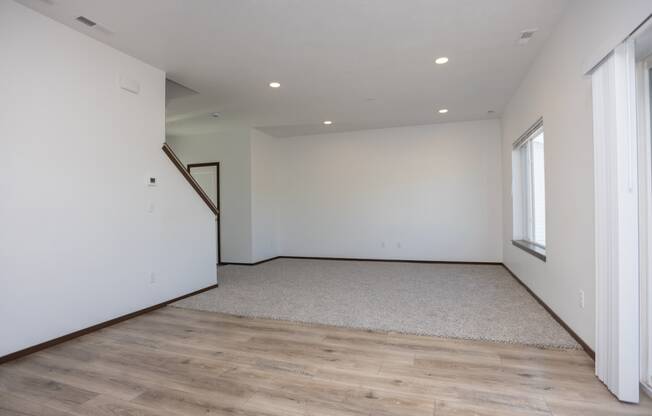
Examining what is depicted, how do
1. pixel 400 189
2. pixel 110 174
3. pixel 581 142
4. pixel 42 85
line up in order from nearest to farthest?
pixel 581 142
pixel 42 85
pixel 110 174
pixel 400 189

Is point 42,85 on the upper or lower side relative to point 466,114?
lower

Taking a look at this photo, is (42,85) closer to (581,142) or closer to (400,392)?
(400,392)

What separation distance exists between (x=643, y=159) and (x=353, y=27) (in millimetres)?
2226

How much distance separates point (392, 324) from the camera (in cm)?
293

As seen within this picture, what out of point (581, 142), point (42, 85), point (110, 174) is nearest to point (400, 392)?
point (581, 142)

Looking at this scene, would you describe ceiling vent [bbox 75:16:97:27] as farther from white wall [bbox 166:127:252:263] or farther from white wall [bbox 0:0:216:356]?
white wall [bbox 166:127:252:263]

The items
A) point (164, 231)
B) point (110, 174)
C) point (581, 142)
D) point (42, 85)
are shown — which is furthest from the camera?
point (164, 231)

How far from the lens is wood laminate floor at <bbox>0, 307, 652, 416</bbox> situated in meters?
1.71

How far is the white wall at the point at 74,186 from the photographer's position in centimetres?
236

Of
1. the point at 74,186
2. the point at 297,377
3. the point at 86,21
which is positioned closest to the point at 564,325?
the point at 297,377

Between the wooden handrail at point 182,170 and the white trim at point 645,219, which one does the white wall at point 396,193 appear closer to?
the wooden handrail at point 182,170

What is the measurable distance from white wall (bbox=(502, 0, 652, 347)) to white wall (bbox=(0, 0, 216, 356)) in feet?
12.6

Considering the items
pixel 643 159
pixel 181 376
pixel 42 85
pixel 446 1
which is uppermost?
pixel 446 1

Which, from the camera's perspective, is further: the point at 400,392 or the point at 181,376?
the point at 181,376
